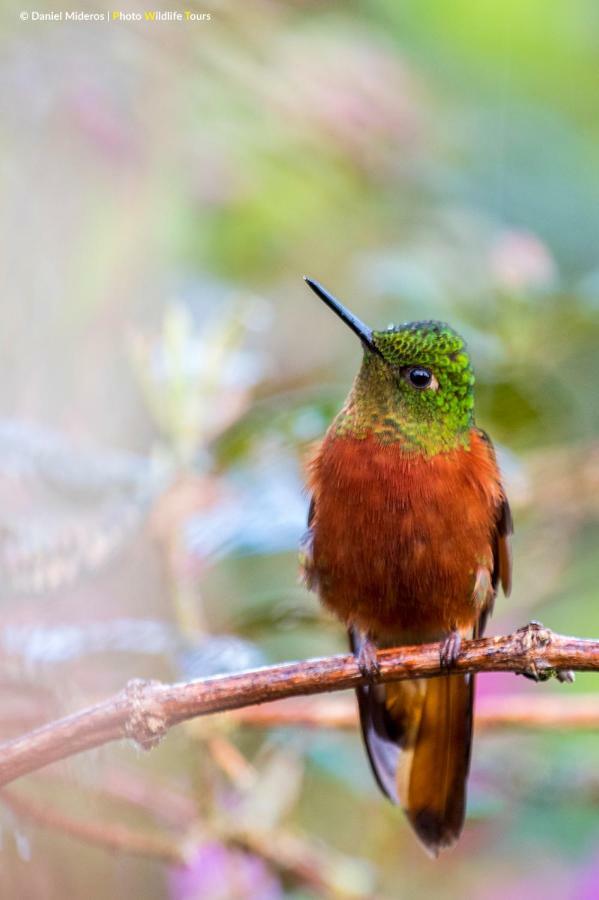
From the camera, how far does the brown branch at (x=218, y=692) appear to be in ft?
4.72

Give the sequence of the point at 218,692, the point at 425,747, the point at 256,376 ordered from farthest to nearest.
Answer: the point at 256,376, the point at 425,747, the point at 218,692

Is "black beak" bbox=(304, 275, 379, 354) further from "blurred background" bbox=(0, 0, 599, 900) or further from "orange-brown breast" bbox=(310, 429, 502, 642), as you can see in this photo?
"blurred background" bbox=(0, 0, 599, 900)

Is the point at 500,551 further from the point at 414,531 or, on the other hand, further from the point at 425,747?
the point at 425,747

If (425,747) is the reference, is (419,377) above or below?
above

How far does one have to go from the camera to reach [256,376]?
2.88 m

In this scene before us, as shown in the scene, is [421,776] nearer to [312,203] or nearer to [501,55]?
[312,203]

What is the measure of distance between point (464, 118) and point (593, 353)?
1.61 meters

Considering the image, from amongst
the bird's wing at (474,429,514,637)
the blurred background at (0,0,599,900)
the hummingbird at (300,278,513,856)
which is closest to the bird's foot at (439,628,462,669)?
the hummingbird at (300,278,513,856)

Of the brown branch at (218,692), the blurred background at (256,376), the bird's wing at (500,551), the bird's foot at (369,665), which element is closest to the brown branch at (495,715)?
the blurred background at (256,376)

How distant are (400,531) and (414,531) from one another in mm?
27

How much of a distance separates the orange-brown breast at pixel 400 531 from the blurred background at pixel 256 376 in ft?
0.54

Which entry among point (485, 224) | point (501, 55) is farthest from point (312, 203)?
point (501, 55)

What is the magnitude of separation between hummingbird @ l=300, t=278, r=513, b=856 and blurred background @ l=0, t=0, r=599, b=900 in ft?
0.44

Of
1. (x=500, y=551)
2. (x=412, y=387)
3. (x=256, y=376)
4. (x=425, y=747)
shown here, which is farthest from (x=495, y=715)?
(x=256, y=376)
